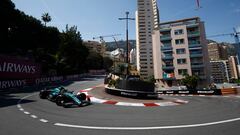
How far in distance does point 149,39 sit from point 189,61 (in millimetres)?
99476

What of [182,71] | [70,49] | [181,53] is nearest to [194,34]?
[181,53]

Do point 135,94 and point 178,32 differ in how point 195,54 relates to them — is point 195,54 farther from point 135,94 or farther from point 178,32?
point 135,94

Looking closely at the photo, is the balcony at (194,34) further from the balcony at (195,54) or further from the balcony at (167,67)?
the balcony at (167,67)

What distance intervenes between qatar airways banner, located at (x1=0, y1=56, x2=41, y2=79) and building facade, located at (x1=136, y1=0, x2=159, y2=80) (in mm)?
105410

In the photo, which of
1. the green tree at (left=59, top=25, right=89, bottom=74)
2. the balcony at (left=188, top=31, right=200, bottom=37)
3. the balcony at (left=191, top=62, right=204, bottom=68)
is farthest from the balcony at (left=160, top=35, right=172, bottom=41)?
the green tree at (left=59, top=25, right=89, bottom=74)

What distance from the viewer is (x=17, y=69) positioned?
108ft

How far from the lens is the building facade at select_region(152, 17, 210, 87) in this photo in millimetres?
53125

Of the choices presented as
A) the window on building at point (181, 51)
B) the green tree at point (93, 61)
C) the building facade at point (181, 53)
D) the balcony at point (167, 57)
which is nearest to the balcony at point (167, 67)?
the building facade at point (181, 53)

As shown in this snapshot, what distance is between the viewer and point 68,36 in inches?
2389

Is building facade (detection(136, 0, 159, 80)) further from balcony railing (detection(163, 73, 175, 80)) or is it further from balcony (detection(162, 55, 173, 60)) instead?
balcony railing (detection(163, 73, 175, 80))

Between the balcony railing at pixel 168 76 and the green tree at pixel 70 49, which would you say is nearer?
the balcony railing at pixel 168 76

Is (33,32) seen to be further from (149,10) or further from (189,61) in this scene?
(149,10)

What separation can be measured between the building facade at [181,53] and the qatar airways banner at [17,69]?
1502 inches

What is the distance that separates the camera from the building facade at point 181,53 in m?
53.1
